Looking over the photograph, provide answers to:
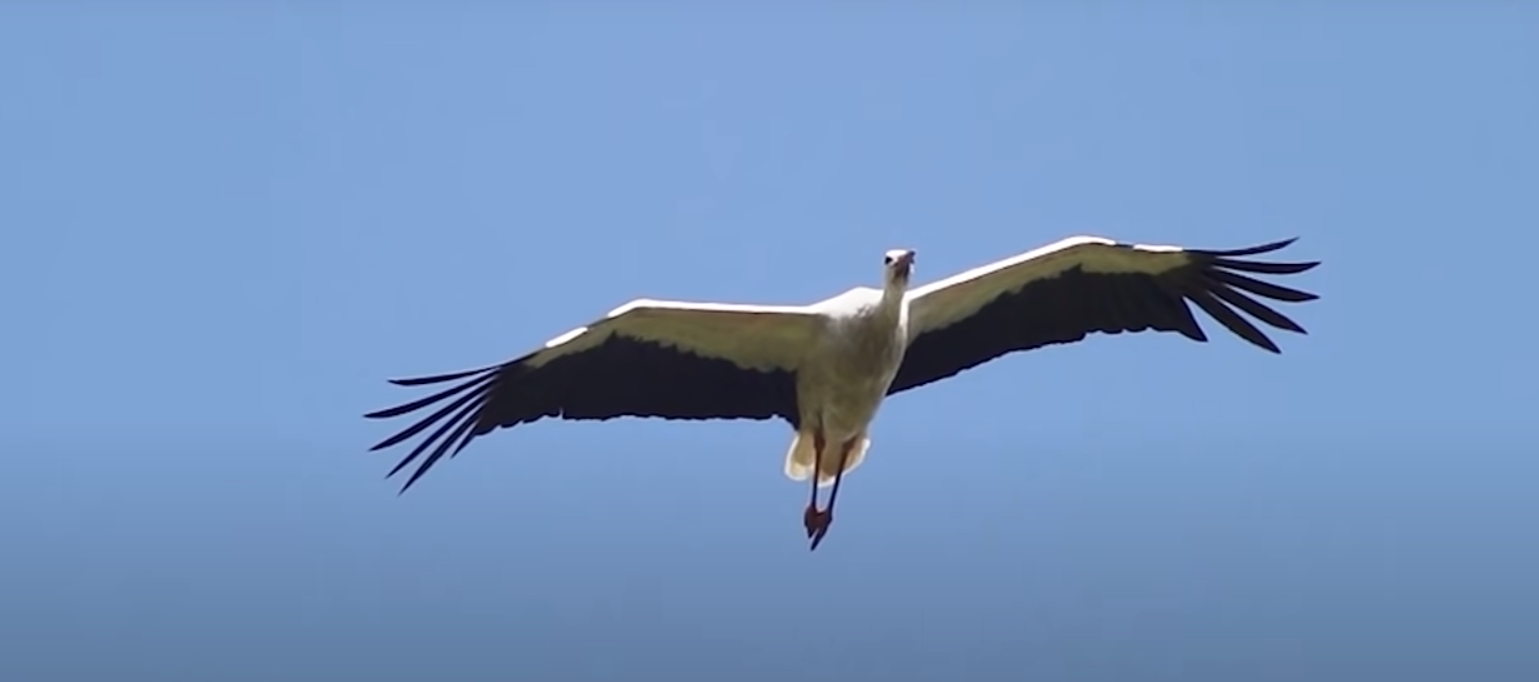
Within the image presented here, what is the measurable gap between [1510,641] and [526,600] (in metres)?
84.1

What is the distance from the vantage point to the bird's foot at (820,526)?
9.37m

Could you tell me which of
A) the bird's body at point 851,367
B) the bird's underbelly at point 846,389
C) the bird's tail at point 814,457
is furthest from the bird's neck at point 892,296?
the bird's tail at point 814,457

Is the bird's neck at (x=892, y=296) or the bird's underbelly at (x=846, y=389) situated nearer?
the bird's neck at (x=892, y=296)

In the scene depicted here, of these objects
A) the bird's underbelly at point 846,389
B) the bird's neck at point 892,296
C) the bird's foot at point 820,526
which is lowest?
the bird's foot at point 820,526

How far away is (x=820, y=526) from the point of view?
31.3 feet

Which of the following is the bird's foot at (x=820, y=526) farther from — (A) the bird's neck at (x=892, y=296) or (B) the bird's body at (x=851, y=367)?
(A) the bird's neck at (x=892, y=296)

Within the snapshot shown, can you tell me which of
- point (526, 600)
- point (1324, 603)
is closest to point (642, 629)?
point (526, 600)

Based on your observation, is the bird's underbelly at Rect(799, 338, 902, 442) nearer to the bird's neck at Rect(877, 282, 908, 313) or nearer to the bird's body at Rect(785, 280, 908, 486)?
the bird's body at Rect(785, 280, 908, 486)

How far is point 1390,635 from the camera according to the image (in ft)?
442

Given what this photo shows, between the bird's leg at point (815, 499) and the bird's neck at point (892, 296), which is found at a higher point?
the bird's neck at point (892, 296)

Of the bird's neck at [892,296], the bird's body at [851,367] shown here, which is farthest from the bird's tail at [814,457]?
the bird's neck at [892,296]

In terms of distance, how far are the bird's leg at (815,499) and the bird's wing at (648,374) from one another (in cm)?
15

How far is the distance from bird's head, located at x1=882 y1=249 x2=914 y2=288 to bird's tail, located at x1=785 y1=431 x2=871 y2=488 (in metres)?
1.04

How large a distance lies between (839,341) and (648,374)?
0.90 meters
